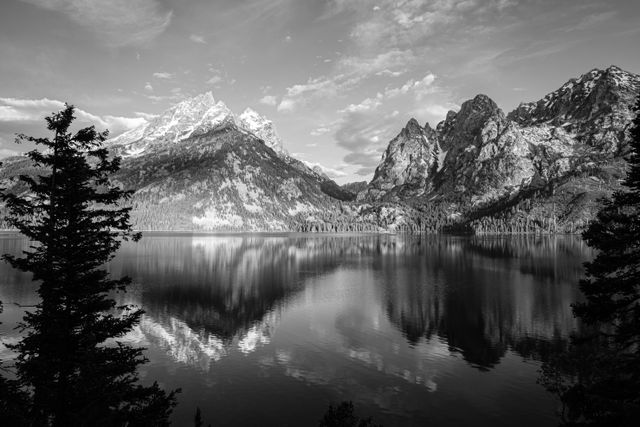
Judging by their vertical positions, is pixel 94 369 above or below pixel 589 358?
above

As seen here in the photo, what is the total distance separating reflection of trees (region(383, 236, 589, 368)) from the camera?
60.9 metres

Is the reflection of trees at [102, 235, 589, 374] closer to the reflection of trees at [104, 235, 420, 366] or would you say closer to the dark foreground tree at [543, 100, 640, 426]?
the reflection of trees at [104, 235, 420, 366]

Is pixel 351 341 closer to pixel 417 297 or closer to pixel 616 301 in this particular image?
pixel 417 297

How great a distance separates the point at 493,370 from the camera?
50281 mm

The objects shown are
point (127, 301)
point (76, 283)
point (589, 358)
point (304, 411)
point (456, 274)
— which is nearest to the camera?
point (76, 283)

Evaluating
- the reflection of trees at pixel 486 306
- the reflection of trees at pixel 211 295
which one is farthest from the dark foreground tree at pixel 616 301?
the reflection of trees at pixel 211 295

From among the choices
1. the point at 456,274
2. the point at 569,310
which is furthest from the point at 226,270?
the point at 569,310

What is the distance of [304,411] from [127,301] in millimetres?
60978

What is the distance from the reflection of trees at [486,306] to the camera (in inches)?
2399

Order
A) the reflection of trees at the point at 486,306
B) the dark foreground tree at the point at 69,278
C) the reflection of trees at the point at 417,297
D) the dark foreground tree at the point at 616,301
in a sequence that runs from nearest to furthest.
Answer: the dark foreground tree at the point at 616,301, the dark foreground tree at the point at 69,278, the reflection of trees at the point at 486,306, the reflection of trees at the point at 417,297

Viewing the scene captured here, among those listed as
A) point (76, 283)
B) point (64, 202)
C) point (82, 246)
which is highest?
point (64, 202)

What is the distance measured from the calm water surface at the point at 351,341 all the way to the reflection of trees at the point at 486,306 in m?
0.38

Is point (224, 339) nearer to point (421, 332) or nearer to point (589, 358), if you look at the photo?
point (421, 332)

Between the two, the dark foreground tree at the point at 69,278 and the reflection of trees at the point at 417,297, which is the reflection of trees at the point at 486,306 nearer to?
the reflection of trees at the point at 417,297
